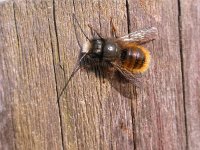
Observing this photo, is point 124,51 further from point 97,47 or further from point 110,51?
point 97,47

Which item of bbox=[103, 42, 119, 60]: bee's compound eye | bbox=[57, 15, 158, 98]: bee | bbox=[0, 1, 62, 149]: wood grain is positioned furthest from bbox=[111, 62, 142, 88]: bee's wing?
bbox=[0, 1, 62, 149]: wood grain

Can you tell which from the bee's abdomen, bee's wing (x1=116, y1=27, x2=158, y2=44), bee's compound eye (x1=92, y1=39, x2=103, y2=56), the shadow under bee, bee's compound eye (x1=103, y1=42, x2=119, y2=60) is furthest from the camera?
the bee's abdomen

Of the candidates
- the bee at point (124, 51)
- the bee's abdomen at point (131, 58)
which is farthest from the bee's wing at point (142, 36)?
the bee's abdomen at point (131, 58)

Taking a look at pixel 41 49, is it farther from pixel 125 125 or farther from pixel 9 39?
pixel 125 125

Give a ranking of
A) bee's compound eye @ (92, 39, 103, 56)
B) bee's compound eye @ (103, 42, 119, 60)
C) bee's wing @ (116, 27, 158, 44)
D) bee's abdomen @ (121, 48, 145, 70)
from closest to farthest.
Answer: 1. bee's wing @ (116, 27, 158, 44)
2. bee's compound eye @ (92, 39, 103, 56)
3. bee's compound eye @ (103, 42, 119, 60)
4. bee's abdomen @ (121, 48, 145, 70)

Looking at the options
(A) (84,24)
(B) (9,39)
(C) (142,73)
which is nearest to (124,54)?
(C) (142,73)

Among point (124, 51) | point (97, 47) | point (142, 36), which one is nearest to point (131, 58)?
point (124, 51)

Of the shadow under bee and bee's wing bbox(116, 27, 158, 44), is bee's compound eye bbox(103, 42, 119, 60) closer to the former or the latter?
bee's wing bbox(116, 27, 158, 44)

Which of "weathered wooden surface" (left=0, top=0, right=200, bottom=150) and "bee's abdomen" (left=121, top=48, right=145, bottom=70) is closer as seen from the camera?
"weathered wooden surface" (left=0, top=0, right=200, bottom=150)
